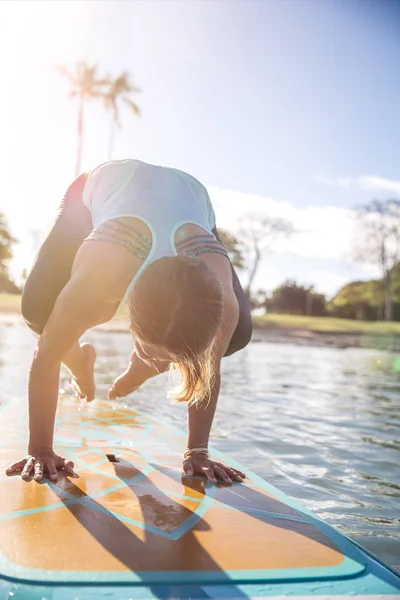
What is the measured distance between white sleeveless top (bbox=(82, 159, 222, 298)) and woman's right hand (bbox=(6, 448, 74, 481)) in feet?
2.72

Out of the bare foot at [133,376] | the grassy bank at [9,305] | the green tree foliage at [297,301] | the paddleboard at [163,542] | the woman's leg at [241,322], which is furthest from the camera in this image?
the green tree foliage at [297,301]

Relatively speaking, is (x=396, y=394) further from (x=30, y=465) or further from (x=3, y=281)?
(x=3, y=281)

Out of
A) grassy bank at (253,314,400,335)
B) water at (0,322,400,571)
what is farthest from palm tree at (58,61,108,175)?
water at (0,322,400,571)

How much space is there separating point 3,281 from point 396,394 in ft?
132

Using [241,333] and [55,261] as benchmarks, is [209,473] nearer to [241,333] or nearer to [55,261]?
[241,333]

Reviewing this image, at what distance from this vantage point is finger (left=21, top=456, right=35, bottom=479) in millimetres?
2418

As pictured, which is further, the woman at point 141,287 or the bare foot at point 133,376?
the bare foot at point 133,376

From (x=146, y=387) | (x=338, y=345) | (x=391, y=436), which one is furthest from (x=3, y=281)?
(x=391, y=436)

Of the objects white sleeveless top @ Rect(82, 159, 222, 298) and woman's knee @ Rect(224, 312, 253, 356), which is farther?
woman's knee @ Rect(224, 312, 253, 356)

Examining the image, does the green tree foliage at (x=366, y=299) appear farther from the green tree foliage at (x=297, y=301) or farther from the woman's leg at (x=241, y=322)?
the woman's leg at (x=241, y=322)

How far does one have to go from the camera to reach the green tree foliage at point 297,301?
166 ft

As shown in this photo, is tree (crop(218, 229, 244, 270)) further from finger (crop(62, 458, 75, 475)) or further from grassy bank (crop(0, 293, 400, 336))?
finger (crop(62, 458, 75, 475))

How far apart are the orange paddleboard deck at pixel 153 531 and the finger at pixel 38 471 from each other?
0.04 meters

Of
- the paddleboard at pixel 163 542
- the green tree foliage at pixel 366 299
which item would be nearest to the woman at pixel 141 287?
the paddleboard at pixel 163 542
